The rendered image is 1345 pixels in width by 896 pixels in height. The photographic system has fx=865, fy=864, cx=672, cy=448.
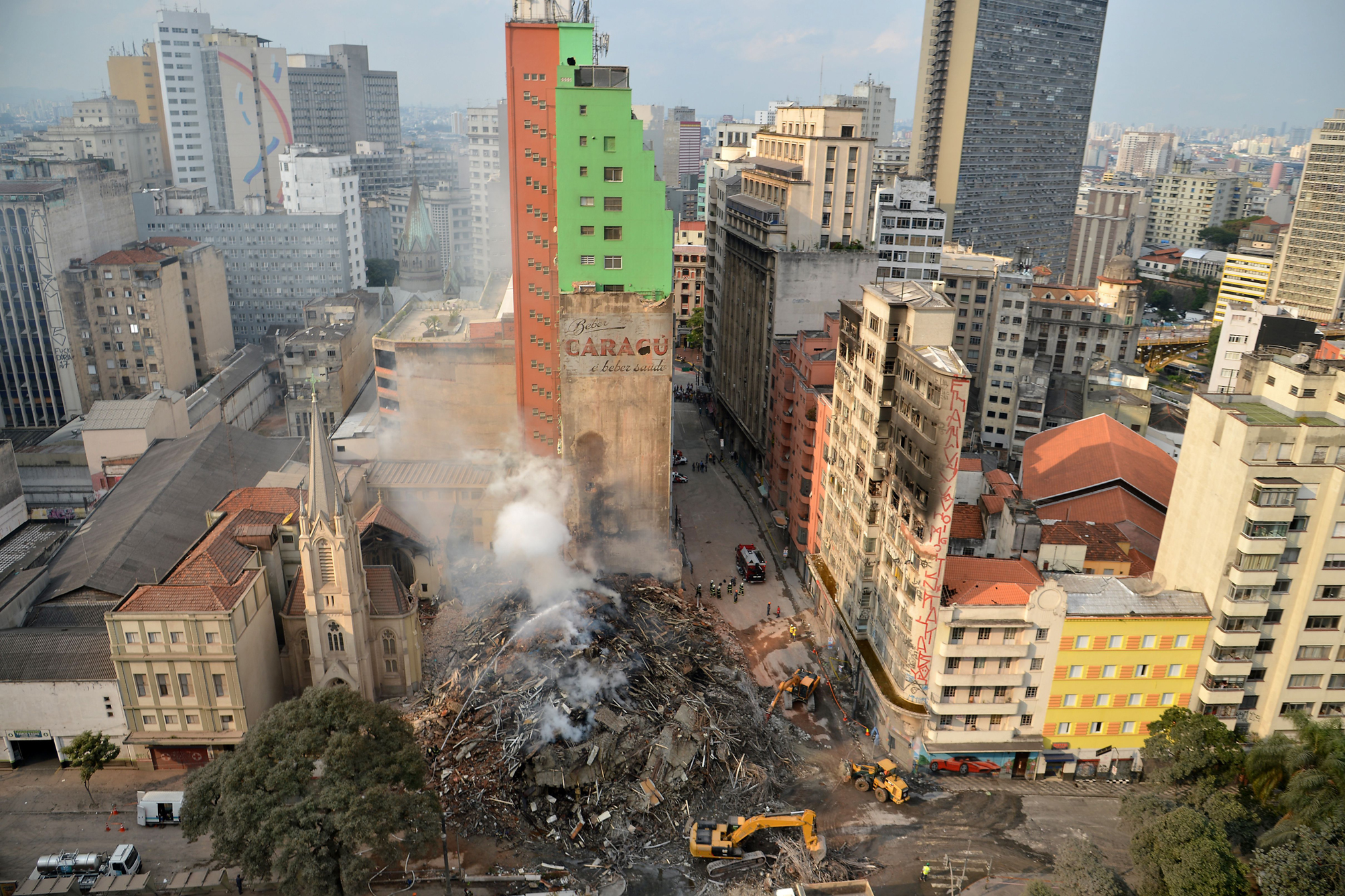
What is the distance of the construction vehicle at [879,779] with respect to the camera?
44.8 metres

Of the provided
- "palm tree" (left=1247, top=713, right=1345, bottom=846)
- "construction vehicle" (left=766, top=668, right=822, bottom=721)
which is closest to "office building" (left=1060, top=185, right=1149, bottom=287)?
"construction vehicle" (left=766, top=668, right=822, bottom=721)

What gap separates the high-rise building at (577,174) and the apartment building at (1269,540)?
109 feet

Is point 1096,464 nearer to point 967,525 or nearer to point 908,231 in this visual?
point 967,525

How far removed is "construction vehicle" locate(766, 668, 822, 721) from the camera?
172 ft

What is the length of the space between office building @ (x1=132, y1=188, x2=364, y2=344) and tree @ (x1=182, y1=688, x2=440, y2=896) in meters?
103

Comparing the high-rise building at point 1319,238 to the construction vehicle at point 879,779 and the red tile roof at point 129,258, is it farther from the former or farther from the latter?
the red tile roof at point 129,258

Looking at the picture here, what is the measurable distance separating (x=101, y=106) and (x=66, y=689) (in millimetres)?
163841

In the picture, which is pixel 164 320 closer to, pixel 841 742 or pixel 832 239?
pixel 832 239

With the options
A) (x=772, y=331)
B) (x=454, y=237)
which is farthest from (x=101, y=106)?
(x=772, y=331)

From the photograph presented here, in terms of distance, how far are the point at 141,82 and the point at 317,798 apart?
209116 mm

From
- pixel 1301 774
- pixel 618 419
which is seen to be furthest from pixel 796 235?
pixel 1301 774

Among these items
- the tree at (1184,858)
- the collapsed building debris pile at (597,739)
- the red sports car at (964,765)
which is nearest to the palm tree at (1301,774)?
the tree at (1184,858)

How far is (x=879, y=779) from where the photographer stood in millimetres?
45344

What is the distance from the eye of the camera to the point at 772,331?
258 ft
